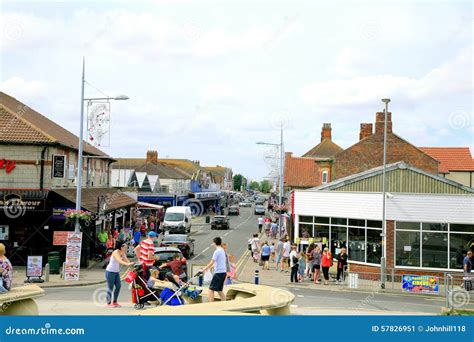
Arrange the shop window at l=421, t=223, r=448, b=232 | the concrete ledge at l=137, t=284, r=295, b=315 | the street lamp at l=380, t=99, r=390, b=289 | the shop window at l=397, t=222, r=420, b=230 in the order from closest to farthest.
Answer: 1. the concrete ledge at l=137, t=284, r=295, b=315
2. the street lamp at l=380, t=99, r=390, b=289
3. the shop window at l=421, t=223, r=448, b=232
4. the shop window at l=397, t=222, r=420, b=230

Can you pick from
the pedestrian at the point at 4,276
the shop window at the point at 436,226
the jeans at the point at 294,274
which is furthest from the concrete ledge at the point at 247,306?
the shop window at the point at 436,226

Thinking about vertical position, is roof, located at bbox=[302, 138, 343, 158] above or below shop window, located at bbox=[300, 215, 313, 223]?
above

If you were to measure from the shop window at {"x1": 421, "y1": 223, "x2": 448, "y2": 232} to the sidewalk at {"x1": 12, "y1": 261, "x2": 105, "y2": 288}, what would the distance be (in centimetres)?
1480

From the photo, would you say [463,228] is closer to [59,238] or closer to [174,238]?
[174,238]

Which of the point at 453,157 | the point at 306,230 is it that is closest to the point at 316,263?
the point at 306,230

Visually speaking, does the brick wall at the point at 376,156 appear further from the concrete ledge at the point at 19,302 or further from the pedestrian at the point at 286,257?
the concrete ledge at the point at 19,302

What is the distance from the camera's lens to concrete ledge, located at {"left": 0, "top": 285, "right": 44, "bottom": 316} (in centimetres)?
1037

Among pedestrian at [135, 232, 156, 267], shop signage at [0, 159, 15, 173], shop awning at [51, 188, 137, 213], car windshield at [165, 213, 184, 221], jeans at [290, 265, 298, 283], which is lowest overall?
jeans at [290, 265, 298, 283]

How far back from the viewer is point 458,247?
25.5 metres

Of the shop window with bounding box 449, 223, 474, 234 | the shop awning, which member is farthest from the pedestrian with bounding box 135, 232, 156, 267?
the shop window with bounding box 449, 223, 474, 234

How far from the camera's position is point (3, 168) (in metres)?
26.4

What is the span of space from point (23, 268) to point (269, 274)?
37.4ft

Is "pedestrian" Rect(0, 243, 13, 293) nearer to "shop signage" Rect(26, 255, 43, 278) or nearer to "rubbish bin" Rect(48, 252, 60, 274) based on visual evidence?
"shop signage" Rect(26, 255, 43, 278)

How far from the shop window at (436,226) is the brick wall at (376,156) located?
2055 centimetres
